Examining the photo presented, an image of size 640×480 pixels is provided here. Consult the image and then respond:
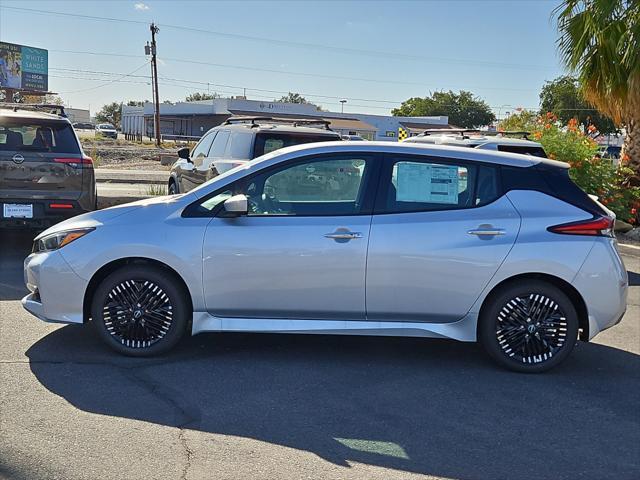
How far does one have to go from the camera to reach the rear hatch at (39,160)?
8.48 meters

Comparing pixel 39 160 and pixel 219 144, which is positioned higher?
pixel 219 144

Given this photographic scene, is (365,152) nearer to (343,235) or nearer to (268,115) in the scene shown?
(343,235)

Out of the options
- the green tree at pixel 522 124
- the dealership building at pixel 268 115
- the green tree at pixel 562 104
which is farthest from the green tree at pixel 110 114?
the green tree at pixel 522 124

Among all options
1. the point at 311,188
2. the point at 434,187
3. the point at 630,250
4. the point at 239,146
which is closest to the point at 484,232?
the point at 434,187

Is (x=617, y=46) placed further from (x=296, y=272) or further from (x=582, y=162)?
(x=296, y=272)

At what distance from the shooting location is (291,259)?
5.46 metres

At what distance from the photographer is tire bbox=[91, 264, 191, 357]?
5516mm

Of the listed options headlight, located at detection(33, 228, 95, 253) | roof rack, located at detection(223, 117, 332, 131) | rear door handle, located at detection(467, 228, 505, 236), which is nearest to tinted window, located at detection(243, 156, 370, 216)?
rear door handle, located at detection(467, 228, 505, 236)

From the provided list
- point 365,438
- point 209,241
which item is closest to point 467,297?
point 365,438

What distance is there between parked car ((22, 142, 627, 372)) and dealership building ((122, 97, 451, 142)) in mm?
61693

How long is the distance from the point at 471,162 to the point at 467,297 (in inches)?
43.1

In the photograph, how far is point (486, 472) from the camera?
13.0 ft

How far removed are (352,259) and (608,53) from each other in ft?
36.5

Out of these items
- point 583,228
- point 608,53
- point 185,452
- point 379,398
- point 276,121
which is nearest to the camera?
point 185,452
